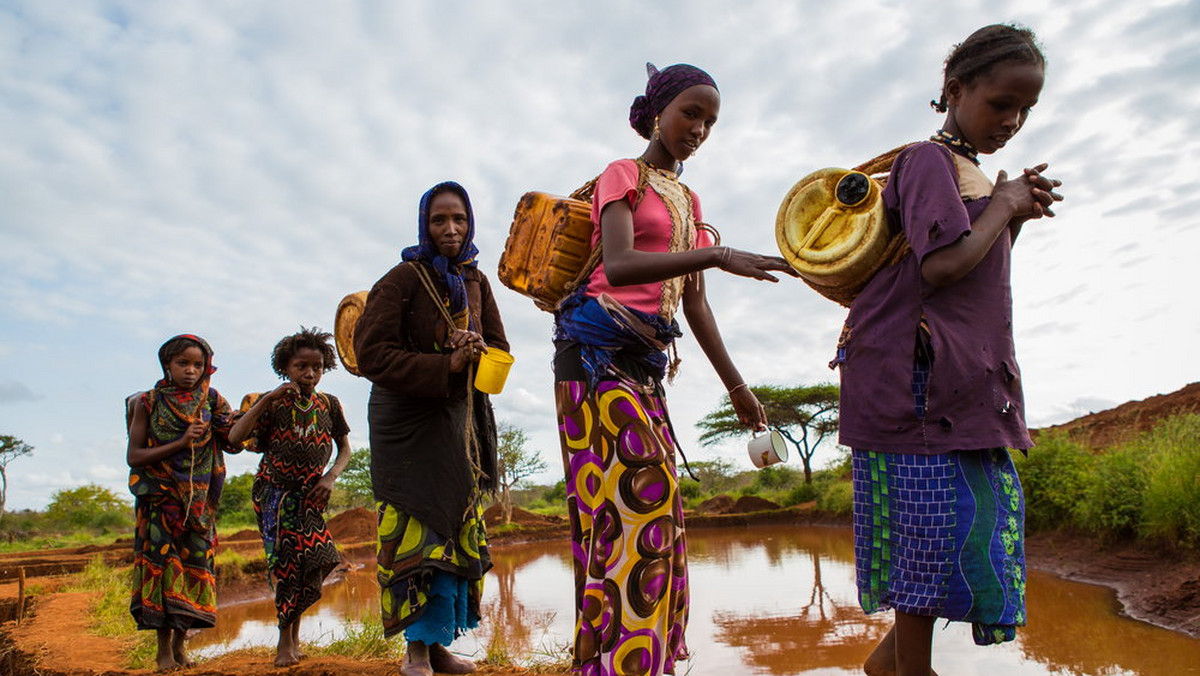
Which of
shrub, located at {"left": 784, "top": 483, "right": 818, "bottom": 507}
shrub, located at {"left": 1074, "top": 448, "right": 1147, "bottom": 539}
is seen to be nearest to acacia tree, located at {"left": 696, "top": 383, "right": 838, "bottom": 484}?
shrub, located at {"left": 784, "top": 483, "right": 818, "bottom": 507}

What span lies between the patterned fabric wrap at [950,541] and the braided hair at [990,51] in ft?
2.99

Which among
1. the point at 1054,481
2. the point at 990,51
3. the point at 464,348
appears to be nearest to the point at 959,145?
the point at 990,51

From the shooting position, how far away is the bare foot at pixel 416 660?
3.00 meters

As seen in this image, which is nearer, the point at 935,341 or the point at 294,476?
the point at 935,341

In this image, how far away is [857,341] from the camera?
197 cm

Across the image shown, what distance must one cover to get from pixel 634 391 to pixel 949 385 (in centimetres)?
79

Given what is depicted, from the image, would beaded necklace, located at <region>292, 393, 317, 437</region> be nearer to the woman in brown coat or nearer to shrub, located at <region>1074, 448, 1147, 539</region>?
the woman in brown coat

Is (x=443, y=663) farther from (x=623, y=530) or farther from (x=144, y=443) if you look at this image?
(x=144, y=443)

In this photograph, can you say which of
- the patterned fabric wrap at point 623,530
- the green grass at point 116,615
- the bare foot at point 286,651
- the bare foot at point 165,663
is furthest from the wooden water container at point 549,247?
the green grass at point 116,615

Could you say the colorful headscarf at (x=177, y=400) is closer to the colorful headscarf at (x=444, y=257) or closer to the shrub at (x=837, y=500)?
the colorful headscarf at (x=444, y=257)

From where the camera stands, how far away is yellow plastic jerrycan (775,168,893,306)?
1915 millimetres

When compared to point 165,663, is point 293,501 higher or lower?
higher

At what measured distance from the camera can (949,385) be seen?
178cm

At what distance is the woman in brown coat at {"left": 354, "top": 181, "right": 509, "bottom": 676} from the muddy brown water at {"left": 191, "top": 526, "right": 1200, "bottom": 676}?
1.03 meters
